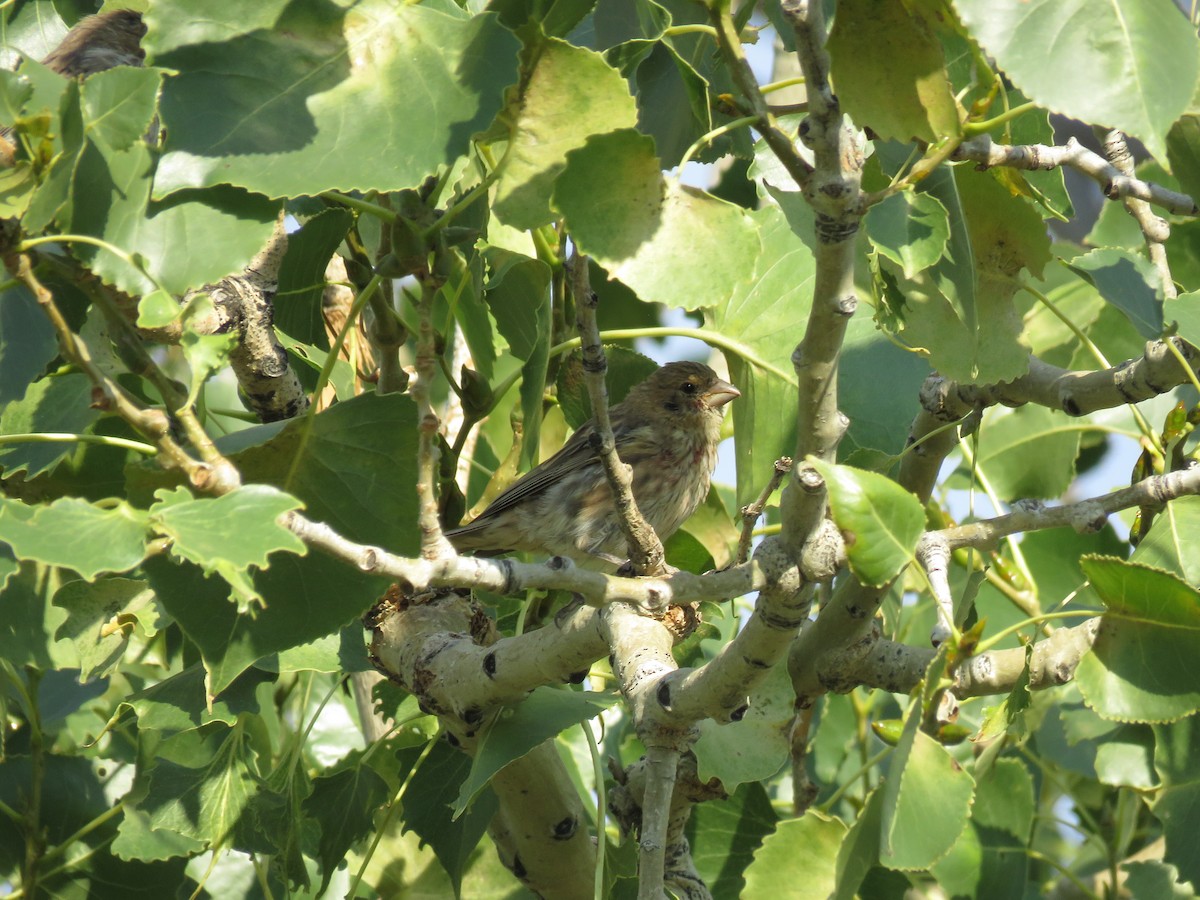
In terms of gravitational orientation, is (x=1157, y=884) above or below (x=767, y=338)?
below

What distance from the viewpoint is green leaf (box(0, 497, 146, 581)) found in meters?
1.69

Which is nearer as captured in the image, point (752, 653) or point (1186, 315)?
point (752, 653)

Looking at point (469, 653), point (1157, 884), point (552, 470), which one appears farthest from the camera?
point (552, 470)

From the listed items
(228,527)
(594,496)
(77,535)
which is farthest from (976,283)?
(594,496)

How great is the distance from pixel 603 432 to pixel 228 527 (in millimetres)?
1077

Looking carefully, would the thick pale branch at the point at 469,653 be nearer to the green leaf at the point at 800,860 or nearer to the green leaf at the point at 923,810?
the green leaf at the point at 800,860

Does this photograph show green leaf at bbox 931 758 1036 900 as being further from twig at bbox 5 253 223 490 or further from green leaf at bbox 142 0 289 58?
green leaf at bbox 142 0 289 58

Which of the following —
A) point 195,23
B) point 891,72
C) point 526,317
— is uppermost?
point 891,72

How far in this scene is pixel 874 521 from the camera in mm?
1950

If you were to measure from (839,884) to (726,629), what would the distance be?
7.64 ft

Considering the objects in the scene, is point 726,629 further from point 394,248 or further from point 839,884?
point 394,248

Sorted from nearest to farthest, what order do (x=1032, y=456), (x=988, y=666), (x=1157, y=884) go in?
1. (x=988, y=666)
2. (x=1157, y=884)
3. (x=1032, y=456)

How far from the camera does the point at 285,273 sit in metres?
3.53

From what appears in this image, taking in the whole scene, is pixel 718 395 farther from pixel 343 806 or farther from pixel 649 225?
pixel 649 225
